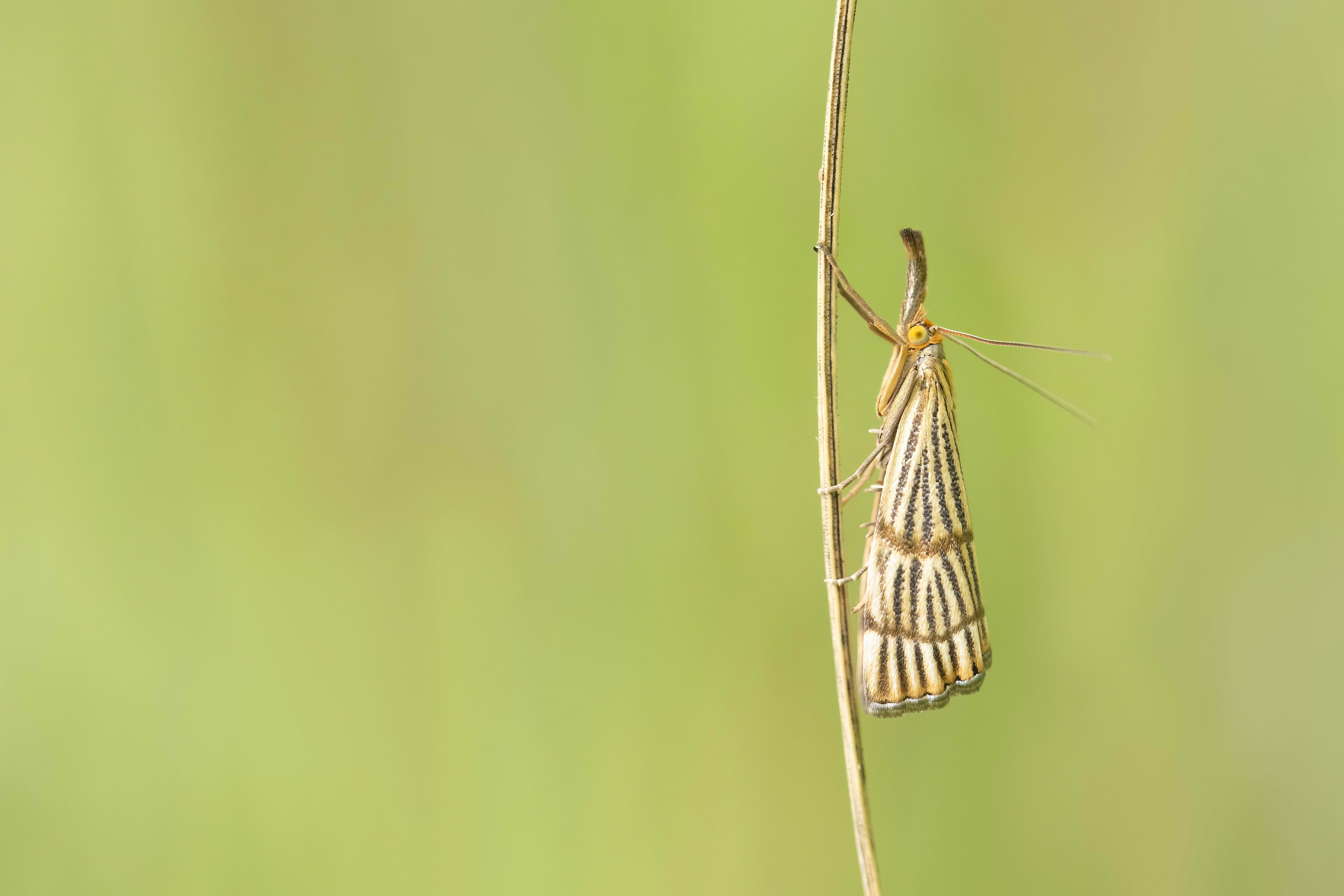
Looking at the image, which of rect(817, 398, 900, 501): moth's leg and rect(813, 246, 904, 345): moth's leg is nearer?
rect(813, 246, 904, 345): moth's leg

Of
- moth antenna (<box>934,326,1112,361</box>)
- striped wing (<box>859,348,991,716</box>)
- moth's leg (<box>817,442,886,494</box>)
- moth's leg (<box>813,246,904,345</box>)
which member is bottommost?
striped wing (<box>859,348,991,716</box>)

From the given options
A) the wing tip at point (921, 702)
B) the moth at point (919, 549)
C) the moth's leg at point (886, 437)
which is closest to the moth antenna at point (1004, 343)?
the moth at point (919, 549)

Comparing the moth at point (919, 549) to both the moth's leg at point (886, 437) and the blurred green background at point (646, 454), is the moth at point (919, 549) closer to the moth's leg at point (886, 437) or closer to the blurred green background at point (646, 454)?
the moth's leg at point (886, 437)

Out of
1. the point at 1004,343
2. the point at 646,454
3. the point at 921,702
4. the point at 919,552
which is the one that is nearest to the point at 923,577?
the point at 919,552

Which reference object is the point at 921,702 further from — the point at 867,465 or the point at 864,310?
the point at 864,310

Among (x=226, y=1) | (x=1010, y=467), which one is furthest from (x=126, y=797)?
(x=1010, y=467)

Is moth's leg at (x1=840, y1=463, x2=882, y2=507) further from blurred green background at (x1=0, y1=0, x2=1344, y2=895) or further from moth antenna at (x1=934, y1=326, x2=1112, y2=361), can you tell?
moth antenna at (x1=934, y1=326, x2=1112, y2=361)

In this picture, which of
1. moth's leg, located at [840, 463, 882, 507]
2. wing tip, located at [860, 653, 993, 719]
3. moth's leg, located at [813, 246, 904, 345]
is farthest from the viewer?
moth's leg, located at [840, 463, 882, 507]

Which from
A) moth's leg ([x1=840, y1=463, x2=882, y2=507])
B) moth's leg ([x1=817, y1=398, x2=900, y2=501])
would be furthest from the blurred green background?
moth's leg ([x1=817, y1=398, x2=900, y2=501])

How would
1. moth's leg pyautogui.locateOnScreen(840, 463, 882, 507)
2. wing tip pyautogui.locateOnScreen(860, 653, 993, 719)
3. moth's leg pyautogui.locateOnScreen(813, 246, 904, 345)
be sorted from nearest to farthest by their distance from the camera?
moth's leg pyautogui.locateOnScreen(813, 246, 904, 345)
wing tip pyautogui.locateOnScreen(860, 653, 993, 719)
moth's leg pyautogui.locateOnScreen(840, 463, 882, 507)
